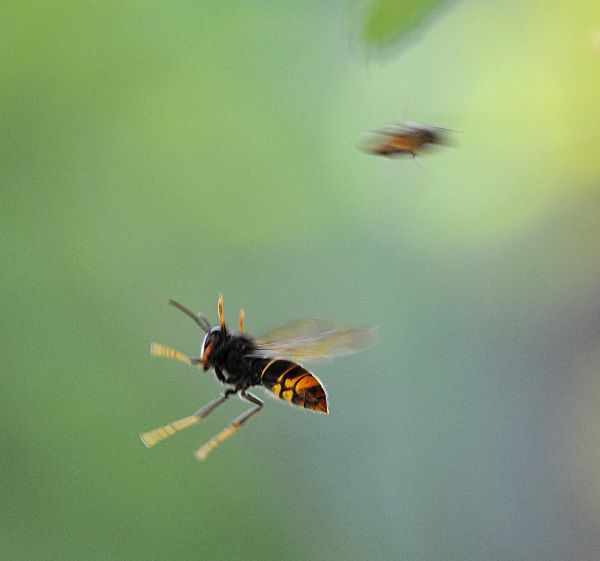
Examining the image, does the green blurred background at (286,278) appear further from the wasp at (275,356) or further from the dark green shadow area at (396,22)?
the dark green shadow area at (396,22)

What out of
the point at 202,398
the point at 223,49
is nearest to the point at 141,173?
the point at 223,49

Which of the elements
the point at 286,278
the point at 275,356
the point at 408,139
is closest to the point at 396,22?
the point at 408,139

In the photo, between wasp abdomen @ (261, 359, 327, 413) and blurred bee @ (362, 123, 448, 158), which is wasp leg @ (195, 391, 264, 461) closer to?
wasp abdomen @ (261, 359, 327, 413)

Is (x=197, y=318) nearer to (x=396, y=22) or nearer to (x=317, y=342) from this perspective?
(x=317, y=342)

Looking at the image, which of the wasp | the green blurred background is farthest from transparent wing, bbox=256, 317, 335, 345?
the green blurred background

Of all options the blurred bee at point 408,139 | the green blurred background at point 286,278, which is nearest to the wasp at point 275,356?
the blurred bee at point 408,139
